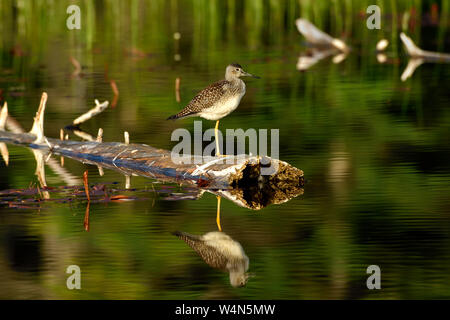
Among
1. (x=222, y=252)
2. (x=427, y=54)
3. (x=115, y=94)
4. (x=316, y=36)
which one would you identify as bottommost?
(x=222, y=252)

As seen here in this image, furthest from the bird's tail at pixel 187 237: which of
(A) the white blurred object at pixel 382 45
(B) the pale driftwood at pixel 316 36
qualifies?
(A) the white blurred object at pixel 382 45

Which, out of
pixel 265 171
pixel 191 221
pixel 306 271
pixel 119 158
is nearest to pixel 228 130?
pixel 119 158

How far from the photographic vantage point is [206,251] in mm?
11078

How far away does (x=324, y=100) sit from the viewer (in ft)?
68.8

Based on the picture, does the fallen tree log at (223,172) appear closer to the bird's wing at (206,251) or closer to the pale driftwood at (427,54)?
the bird's wing at (206,251)

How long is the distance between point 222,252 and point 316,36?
17.3 m

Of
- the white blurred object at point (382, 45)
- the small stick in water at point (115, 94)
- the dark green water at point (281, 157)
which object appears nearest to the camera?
the dark green water at point (281, 157)

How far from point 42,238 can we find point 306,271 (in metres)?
2.92

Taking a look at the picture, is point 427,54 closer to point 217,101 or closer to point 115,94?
point 115,94

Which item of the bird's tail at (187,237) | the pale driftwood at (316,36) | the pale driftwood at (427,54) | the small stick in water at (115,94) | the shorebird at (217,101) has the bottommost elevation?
the bird's tail at (187,237)

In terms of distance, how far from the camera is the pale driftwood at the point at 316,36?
2732 centimetres

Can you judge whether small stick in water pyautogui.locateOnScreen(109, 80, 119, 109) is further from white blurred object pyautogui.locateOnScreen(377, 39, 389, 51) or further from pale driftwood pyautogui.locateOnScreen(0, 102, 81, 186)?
white blurred object pyautogui.locateOnScreen(377, 39, 389, 51)

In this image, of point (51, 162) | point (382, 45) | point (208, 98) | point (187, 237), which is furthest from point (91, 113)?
point (382, 45)
